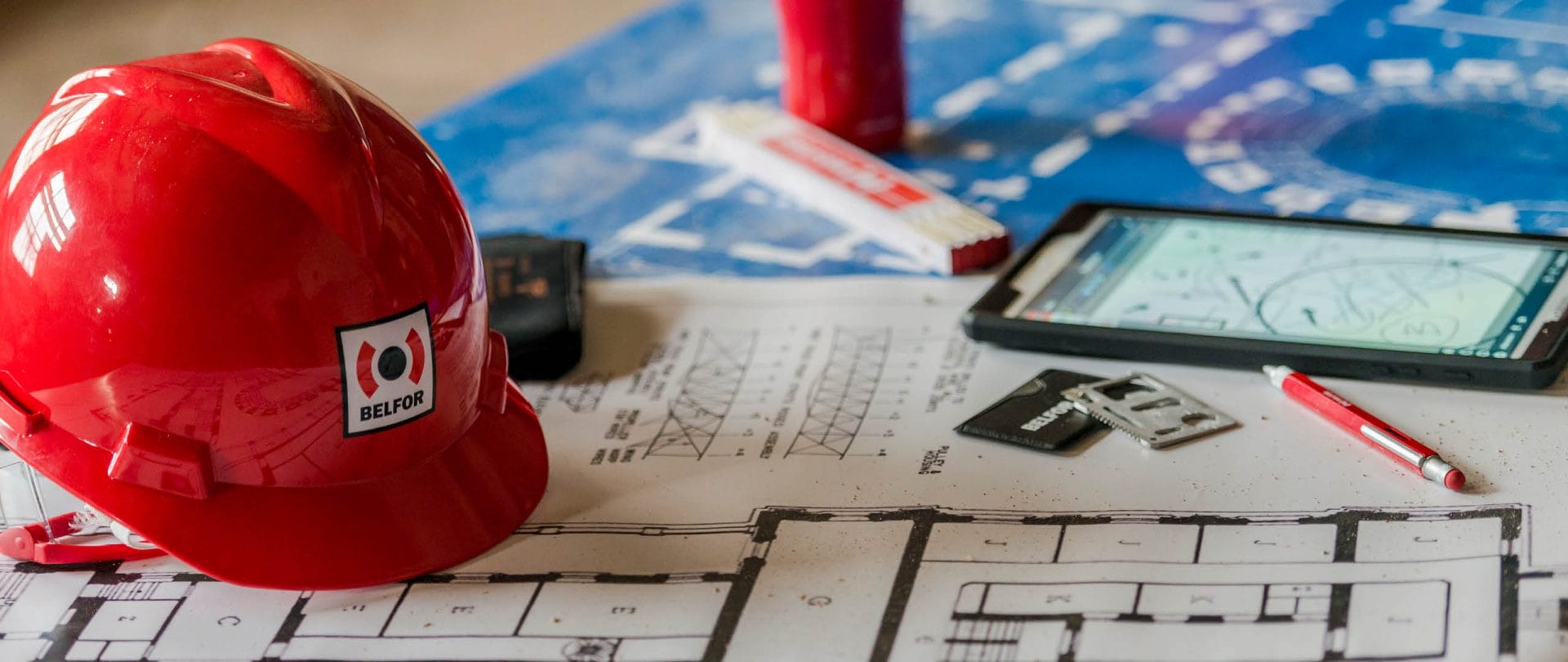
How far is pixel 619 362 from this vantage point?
902 mm

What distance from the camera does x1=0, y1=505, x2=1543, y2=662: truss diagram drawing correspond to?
0.60 metres

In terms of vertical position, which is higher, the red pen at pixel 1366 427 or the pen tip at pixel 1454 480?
the red pen at pixel 1366 427

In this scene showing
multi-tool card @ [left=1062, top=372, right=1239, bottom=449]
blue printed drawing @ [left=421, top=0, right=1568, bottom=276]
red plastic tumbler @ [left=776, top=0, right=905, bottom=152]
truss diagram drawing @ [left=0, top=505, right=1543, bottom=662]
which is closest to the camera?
truss diagram drawing @ [left=0, top=505, right=1543, bottom=662]

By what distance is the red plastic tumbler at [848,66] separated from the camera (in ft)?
3.76

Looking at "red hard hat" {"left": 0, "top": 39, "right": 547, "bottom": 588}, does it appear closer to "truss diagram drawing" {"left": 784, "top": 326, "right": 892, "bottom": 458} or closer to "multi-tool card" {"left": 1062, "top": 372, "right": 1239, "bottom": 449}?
"truss diagram drawing" {"left": 784, "top": 326, "right": 892, "bottom": 458}

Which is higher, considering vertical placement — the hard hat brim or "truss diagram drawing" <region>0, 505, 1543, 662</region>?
the hard hat brim

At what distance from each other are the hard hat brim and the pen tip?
0.43 m

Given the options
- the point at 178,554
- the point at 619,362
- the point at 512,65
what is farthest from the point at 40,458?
the point at 512,65

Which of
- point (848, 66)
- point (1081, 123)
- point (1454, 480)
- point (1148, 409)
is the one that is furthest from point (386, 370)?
point (1081, 123)

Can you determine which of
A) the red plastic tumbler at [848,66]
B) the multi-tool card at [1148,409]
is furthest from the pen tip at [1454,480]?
the red plastic tumbler at [848,66]

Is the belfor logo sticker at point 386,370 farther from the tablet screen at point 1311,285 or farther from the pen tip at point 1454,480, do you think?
the pen tip at point 1454,480

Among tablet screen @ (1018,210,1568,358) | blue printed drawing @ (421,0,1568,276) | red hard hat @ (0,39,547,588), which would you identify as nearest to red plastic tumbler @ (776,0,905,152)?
blue printed drawing @ (421,0,1568,276)

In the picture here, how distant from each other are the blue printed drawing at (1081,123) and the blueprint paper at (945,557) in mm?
255

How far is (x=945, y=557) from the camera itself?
2.18 feet
